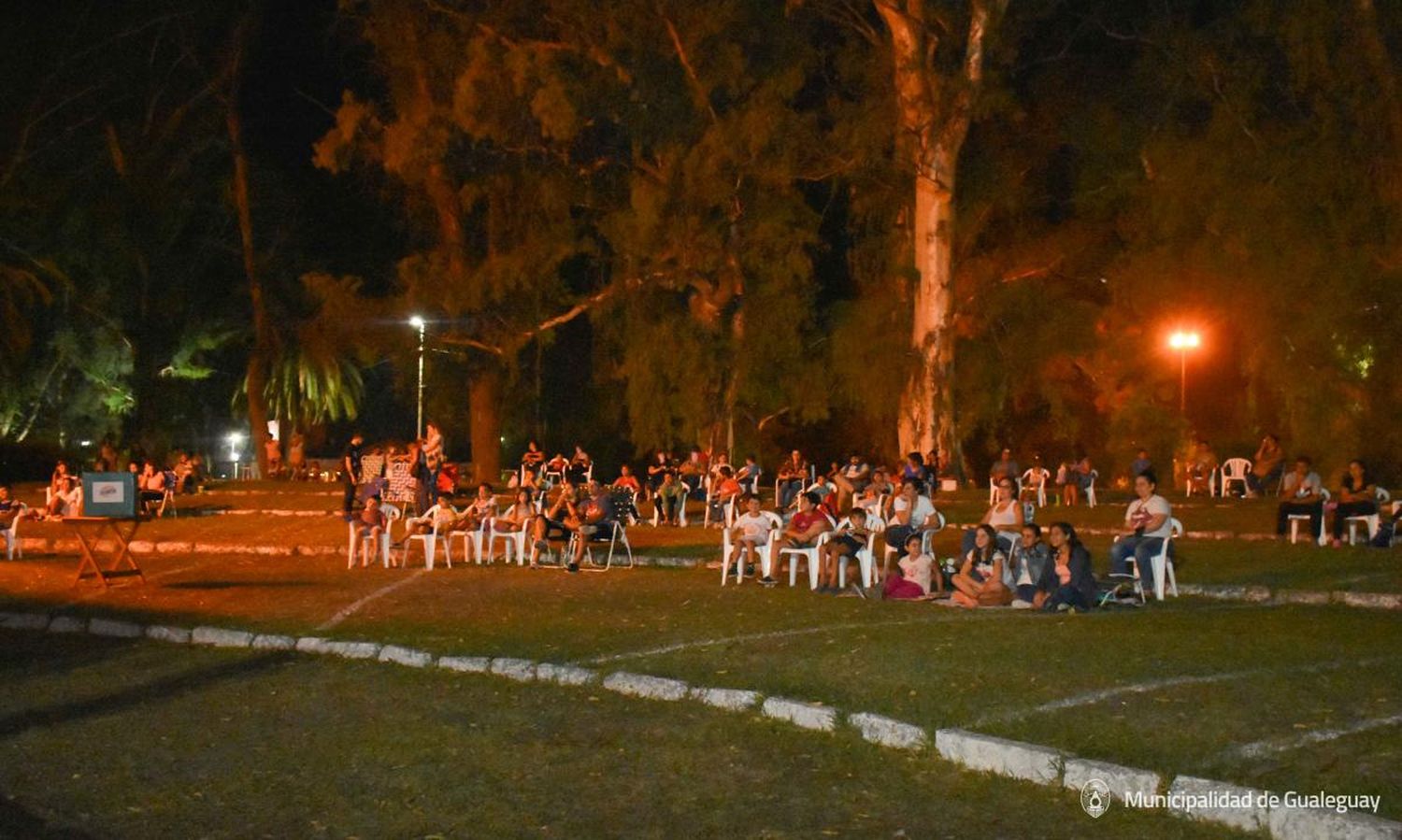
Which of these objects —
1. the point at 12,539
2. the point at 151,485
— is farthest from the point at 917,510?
the point at 151,485

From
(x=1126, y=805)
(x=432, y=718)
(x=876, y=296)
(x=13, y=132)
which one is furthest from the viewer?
(x=13, y=132)

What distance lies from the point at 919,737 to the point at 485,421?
31.4 m

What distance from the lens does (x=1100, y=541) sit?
21.0 m

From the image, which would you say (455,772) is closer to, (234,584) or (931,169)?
(234,584)

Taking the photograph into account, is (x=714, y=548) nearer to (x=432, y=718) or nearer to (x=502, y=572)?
(x=502, y=572)

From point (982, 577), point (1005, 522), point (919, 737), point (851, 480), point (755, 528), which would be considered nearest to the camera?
point (919, 737)

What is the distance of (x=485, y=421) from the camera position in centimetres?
3919

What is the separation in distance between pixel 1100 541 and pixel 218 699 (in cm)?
1386

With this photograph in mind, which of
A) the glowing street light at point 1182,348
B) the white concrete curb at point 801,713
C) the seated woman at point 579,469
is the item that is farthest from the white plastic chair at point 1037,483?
the white concrete curb at point 801,713

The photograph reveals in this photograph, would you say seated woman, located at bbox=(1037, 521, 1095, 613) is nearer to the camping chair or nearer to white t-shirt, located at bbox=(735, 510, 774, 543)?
white t-shirt, located at bbox=(735, 510, 774, 543)

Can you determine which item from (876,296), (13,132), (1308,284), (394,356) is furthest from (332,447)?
(1308,284)

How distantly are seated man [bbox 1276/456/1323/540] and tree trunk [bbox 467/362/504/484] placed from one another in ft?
74.1

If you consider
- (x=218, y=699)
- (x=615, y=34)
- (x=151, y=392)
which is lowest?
(x=218, y=699)

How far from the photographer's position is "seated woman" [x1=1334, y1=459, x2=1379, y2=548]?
1828 centimetres
